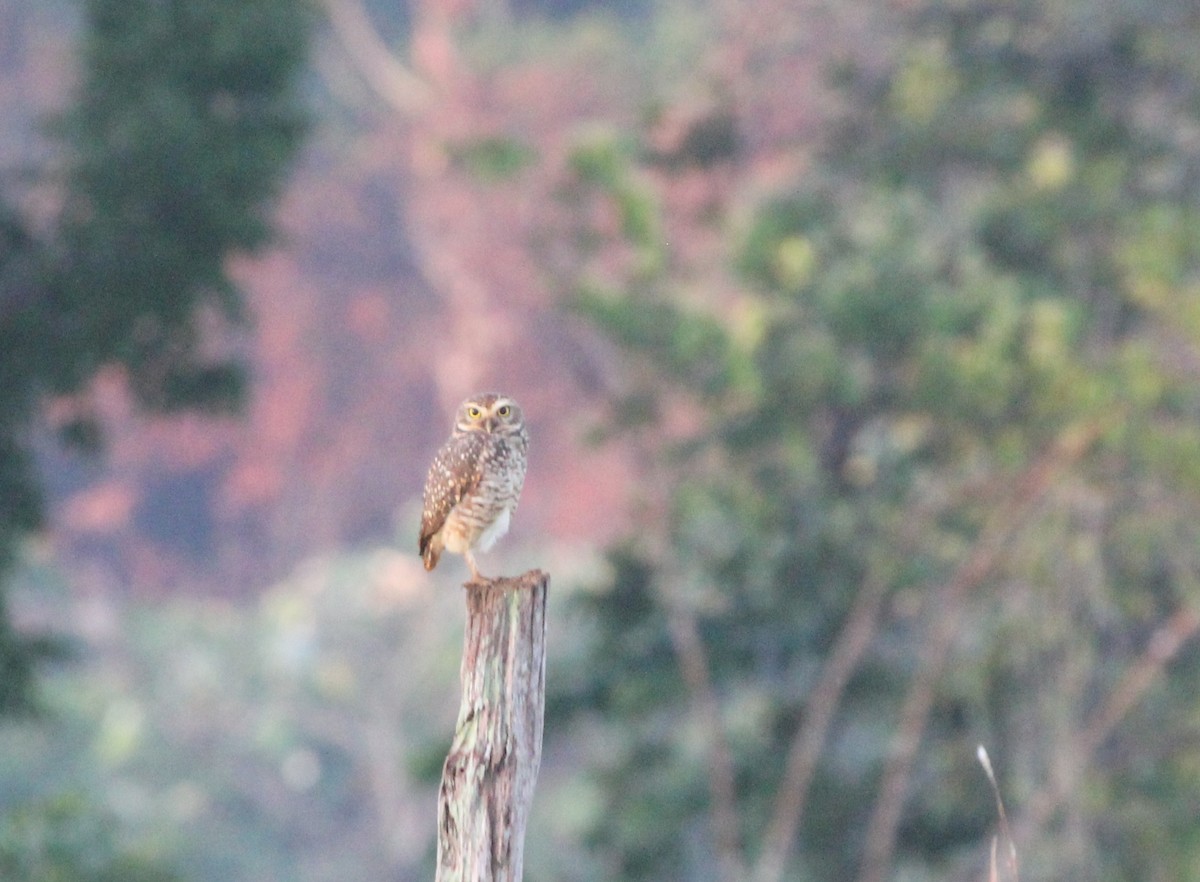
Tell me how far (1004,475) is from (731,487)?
5.00ft

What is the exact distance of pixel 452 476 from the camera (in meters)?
5.48

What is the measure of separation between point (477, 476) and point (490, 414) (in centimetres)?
17

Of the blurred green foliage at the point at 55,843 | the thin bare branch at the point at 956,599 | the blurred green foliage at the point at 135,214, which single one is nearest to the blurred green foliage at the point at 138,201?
the blurred green foliage at the point at 135,214

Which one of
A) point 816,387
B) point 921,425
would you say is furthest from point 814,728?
point 921,425

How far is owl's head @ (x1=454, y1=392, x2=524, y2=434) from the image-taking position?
5.50 m

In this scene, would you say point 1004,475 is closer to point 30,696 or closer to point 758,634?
A: point 758,634

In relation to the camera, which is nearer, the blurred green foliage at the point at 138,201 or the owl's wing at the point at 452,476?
the owl's wing at the point at 452,476

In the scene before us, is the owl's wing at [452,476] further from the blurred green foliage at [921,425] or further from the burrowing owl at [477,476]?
the blurred green foliage at [921,425]

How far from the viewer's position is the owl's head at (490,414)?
550 centimetres

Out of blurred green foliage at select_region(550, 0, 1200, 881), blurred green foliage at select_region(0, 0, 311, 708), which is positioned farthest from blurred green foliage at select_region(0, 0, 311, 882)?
blurred green foliage at select_region(550, 0, 1200, 881)

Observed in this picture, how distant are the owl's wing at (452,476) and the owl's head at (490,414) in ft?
0.12

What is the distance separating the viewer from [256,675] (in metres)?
20.6

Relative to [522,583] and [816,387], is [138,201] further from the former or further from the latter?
[522,583]

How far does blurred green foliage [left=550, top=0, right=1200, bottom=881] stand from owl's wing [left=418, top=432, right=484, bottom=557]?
4.48 meters
